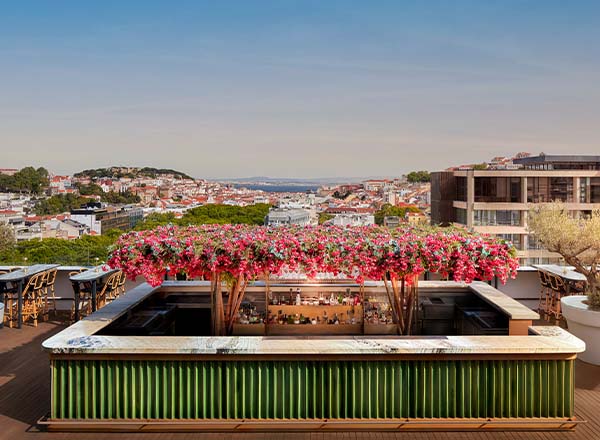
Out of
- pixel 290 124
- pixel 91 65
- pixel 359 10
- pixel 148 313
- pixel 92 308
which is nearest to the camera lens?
pixel 148 313

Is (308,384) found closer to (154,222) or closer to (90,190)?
(154,222)

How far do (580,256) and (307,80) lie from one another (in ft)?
184

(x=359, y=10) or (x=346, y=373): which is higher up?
(x=359, y=10)

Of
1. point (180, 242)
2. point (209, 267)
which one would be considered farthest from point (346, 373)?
point (180, 242)

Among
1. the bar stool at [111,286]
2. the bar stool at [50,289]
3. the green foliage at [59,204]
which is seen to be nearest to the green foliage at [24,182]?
the green foliage at [59,204]

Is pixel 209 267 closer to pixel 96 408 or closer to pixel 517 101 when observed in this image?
pixel 96 408

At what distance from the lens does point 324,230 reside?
18.1ft

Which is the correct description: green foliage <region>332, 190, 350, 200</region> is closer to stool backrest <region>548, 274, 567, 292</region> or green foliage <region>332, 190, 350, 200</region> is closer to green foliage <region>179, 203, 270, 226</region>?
green foliage <region>179, 203, 270, 226</region>

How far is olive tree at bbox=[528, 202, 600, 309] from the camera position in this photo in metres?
7.26

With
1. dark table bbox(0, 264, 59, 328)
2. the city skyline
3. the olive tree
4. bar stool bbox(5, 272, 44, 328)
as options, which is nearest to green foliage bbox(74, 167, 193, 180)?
the city skyline

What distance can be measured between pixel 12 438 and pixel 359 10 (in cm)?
2334

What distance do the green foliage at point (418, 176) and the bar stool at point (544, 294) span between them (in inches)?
5308

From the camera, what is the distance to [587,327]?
20.0 feet

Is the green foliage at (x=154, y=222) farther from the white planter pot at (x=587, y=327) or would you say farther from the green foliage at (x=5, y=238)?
the white planter pot at (x=587, y=327)
